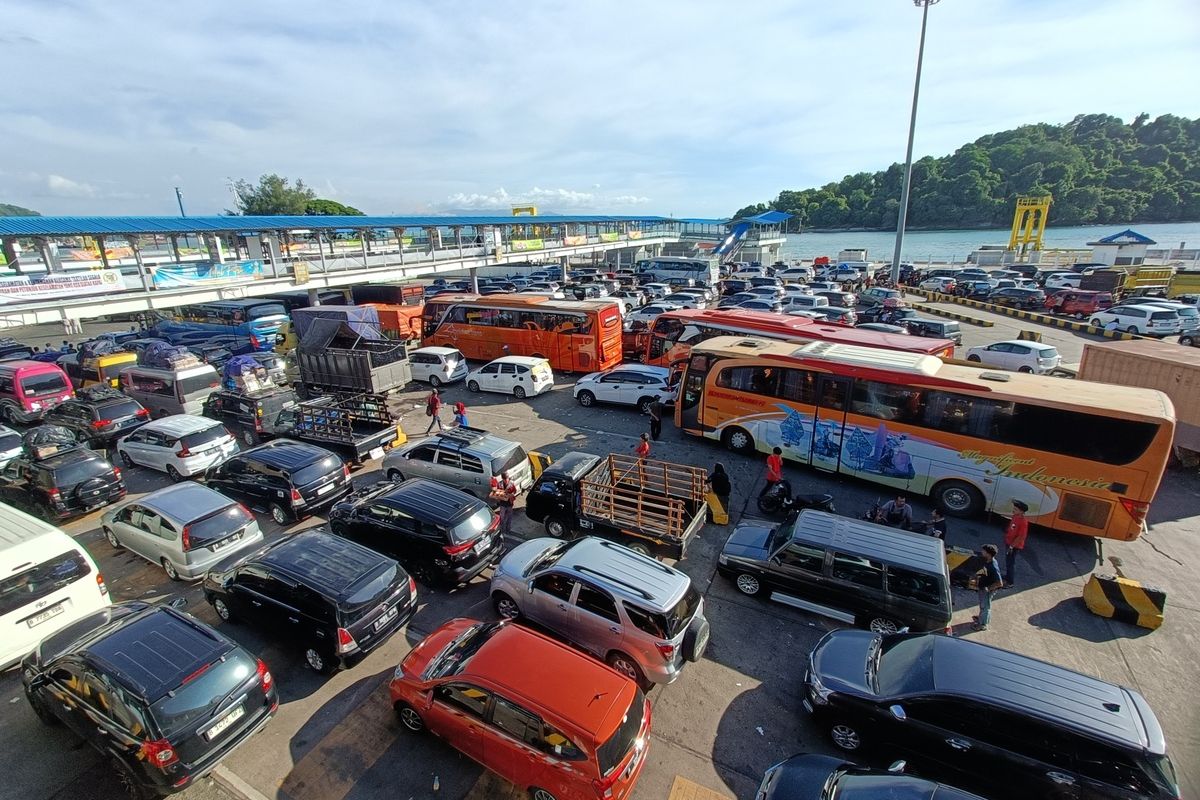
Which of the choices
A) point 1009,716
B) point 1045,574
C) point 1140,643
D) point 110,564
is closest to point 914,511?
point 1045,574

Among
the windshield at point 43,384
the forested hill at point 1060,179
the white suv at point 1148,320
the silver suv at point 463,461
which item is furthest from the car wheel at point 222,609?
the forested hill at point 1060,179

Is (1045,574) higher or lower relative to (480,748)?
lower

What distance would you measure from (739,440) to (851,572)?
22.1ft

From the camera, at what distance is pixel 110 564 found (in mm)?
10414

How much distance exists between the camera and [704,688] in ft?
23.5

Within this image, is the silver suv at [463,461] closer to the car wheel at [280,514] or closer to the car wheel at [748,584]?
the car wheel at [280,514]

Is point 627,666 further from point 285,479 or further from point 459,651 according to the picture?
point 285,479

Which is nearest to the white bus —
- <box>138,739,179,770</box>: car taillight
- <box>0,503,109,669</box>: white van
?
<box>0,503,109,669</box>: white van

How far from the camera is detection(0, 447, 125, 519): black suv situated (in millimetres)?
11594

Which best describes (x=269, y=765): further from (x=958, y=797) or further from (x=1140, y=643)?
(x=1140, y=643)

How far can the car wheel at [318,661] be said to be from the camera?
285 inches

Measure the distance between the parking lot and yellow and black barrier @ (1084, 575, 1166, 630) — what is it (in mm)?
169

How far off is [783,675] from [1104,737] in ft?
10.8

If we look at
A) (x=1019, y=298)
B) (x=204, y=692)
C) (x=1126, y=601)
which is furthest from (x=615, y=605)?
(x=1019, y=298)
